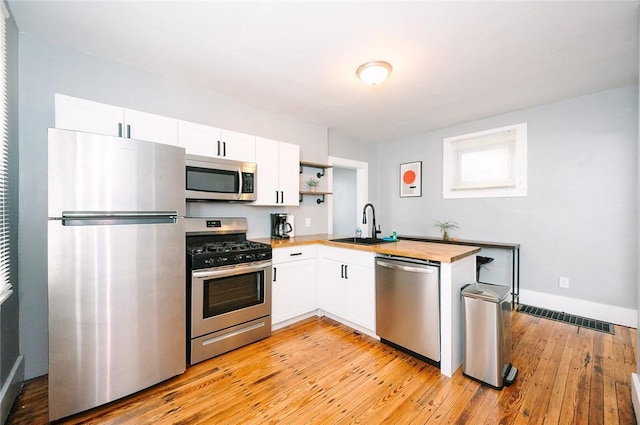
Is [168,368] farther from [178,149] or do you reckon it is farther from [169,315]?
[178,149]

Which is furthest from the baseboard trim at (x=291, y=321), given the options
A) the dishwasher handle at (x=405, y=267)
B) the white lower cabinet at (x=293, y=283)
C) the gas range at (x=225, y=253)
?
the dishwasher handle at (x=405, y=267)

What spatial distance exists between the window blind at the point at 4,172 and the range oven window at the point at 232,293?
47.3 inches

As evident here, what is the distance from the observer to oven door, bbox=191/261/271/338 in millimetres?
2271

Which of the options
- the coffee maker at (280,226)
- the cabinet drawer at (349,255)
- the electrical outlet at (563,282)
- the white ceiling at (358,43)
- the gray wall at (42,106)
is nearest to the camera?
the white ceiling at (358,43)

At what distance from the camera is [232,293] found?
2.49m

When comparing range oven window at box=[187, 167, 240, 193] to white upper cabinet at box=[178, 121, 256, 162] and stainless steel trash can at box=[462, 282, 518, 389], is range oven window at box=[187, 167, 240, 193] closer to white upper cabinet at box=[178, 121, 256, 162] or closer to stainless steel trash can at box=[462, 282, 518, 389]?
white upper cabinet at box=[178, 121, 256, 162]

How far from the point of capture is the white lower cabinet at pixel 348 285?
2693 millimetres

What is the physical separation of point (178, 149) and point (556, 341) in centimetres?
386

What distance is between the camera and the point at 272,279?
110 inches

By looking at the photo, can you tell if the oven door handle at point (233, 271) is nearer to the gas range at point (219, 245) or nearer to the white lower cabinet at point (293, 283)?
the gas range at point (219, 245)

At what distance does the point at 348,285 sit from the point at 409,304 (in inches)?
29.1

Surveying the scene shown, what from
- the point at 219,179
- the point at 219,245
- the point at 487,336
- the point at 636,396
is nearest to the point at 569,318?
the point at 636,396

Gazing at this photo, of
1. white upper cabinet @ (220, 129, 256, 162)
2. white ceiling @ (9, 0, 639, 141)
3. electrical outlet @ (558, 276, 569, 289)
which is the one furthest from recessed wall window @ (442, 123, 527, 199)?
white upper cabinet @ (220, 129, 256, 162)

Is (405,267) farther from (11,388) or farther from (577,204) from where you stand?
(11,388)
